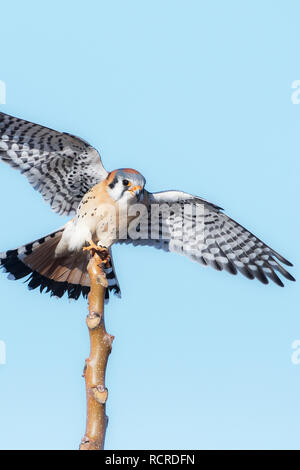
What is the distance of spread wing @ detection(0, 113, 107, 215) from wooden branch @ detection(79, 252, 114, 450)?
2991 mm

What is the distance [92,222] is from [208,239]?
3.95 feet

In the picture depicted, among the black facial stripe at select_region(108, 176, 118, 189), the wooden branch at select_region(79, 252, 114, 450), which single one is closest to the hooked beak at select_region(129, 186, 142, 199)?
the black facial stripe at select_region(108, 176, 118, 189)

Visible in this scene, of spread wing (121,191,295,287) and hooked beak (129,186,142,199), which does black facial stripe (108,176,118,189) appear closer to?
hooked beak (129,186,142,199)

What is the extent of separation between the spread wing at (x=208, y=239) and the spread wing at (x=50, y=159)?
1.96 ft

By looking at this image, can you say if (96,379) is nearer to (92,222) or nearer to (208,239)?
(92,222)

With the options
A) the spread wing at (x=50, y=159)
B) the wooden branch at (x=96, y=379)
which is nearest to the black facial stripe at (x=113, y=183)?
the spread wing at (x=50, y=159)

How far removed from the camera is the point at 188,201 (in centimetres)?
552

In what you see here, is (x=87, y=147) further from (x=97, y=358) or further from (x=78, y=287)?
(x=97, y=358)

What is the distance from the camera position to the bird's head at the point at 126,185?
4973 mm

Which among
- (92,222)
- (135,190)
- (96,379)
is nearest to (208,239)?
(135,190)

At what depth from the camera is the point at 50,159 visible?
213 inches

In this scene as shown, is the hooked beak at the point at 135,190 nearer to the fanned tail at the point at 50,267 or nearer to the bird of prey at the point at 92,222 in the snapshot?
the bird of prey at the point at 92,222
